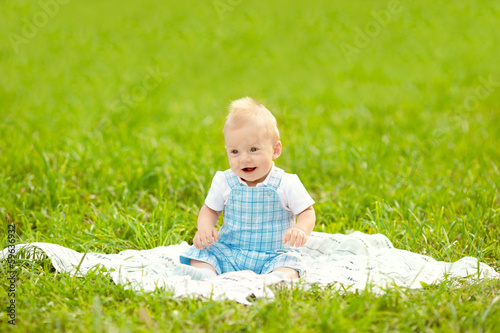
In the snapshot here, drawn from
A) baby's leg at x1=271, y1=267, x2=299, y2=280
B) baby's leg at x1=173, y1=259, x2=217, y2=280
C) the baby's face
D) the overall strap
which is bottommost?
baby's leg at x1=173, y1=259, x2=217, y2=280

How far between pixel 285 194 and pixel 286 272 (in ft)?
1.38

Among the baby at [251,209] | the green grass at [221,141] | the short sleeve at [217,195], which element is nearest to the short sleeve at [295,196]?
the baby at [251,209]

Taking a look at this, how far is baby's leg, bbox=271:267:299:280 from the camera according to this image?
2.75m

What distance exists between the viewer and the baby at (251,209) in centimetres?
283

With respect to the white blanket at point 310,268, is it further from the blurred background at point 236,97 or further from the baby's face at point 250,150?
the baby's face at point 250,150

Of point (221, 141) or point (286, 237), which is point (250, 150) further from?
point (221, 141)

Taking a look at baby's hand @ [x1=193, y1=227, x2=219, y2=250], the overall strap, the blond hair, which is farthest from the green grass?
the blond hair

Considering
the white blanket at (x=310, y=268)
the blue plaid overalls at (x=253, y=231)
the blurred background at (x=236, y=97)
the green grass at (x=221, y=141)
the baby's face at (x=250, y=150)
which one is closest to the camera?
the green grass at (x=221, y=141)

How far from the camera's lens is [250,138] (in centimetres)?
282

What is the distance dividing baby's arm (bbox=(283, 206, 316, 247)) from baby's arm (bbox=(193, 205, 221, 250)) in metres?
0.40

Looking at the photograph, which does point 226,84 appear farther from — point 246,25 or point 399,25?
point 399,25

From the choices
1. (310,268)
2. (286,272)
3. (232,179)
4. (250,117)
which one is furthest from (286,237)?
(250,117)

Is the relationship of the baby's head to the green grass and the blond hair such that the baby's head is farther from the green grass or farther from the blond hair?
the green grass

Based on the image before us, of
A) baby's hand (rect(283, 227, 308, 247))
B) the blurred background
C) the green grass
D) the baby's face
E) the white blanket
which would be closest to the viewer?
the green grass
